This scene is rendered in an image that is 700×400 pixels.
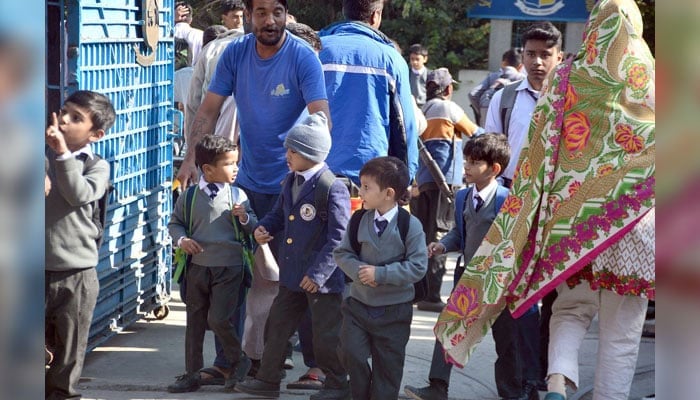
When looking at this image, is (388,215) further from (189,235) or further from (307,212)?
(189,235)

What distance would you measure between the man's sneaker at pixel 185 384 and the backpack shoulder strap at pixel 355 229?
45.3 inches

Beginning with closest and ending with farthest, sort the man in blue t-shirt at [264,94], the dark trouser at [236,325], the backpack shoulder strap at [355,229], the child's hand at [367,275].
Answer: the child's hand at [367,275], the backpack shoulder strap at [355,229], the man in blue t-shirt at [264,94], the dark trouser at [236,325]

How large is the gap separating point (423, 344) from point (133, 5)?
261 centimetres

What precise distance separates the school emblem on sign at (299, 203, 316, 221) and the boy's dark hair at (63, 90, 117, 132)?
1044mm

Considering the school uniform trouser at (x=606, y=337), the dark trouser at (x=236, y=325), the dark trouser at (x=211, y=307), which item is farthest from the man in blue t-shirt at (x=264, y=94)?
the school uniform trouser at (x=606, y=337)

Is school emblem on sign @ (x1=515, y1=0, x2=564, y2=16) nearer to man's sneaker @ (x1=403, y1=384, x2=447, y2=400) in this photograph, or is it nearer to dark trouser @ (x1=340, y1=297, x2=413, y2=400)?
man's sneaker @ (x1=403, y1=384, x2=447, y2=400)

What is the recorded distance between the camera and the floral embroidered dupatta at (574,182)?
13.3 feet

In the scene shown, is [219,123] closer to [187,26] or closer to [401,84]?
[401,84]

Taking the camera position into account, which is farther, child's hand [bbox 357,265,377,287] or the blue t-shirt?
the blue t-shirt

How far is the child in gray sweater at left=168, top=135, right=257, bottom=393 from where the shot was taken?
16.2ft

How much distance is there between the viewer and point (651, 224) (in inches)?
160

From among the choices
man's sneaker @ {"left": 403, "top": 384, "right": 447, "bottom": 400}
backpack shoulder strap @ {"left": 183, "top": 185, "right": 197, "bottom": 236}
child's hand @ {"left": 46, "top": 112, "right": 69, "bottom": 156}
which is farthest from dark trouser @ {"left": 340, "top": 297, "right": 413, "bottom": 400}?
child's hand @ {"left": 46, "top": 112, "right": 69, "bottom": 156}

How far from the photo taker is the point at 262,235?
473 cm

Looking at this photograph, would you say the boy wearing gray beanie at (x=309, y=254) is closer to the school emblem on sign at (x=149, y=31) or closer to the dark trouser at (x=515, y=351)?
the dark trouser at (x=515, y=351)
